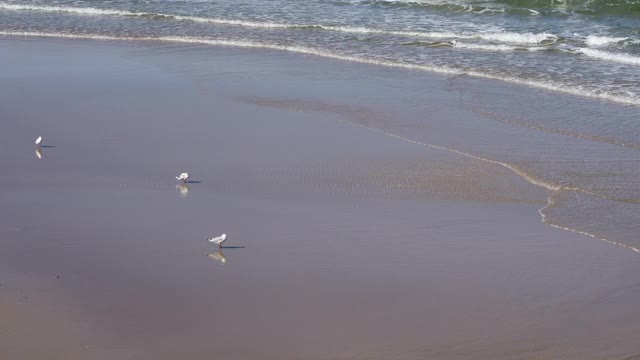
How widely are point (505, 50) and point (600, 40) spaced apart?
219 centimetres

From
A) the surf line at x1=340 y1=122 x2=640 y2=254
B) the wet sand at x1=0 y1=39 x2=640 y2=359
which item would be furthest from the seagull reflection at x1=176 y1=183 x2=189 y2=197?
the surf line at x1=340 y1=122 x2=640 y2=254

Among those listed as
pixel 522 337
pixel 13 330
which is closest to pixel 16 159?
pixel 13 330

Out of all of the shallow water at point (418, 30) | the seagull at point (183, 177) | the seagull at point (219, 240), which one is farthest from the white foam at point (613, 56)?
the seagull at point (219, 240)

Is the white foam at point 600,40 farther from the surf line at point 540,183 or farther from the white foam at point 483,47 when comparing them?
the surf line at point 540,183

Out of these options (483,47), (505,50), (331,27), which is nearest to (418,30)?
(331,27)

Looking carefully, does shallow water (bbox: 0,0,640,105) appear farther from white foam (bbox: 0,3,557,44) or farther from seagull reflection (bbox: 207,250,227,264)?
seagull reflection (bbox: 207,250,227,264)

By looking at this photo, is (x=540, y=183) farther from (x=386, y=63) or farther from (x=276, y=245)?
(x=386, y=63)

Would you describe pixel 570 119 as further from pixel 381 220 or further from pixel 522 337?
pixel 522 337

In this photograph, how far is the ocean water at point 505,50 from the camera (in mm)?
11172

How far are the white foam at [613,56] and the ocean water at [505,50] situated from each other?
2.0 inches

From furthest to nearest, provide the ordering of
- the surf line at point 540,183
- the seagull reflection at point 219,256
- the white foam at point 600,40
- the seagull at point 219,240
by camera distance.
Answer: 1. the white foam at point 600,40
2. the surf line at point 540,183
3. the seagull at point 219,240
4. the seagull reflection at point 219,256

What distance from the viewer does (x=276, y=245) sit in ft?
29.8

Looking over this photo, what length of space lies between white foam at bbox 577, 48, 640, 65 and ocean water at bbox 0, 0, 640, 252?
0.17 ft

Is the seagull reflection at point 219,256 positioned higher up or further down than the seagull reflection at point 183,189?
further down
